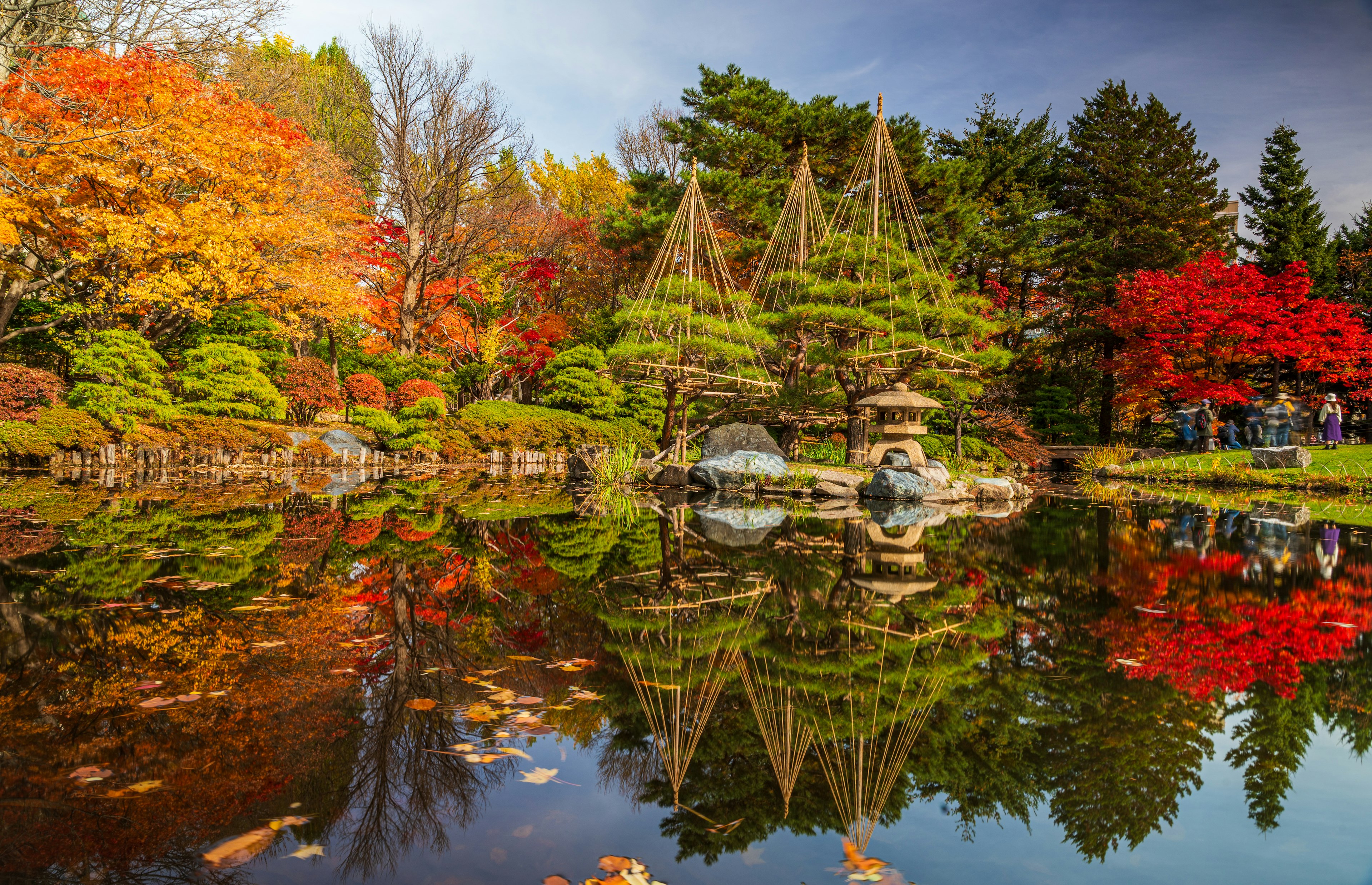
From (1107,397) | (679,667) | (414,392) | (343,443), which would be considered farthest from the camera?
(1107,397)

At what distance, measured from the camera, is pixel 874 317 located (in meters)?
12.8

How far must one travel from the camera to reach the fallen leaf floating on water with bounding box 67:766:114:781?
1964mm

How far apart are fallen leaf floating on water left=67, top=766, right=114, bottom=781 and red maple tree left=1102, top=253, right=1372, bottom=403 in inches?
789

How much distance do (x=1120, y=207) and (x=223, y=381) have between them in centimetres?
2490

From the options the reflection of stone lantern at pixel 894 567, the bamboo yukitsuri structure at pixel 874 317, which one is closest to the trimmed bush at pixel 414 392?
the bamboo yukitsuri structure at pixel 874 317

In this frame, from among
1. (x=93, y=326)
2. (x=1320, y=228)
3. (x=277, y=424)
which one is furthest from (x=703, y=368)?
(x=1320, y=228)

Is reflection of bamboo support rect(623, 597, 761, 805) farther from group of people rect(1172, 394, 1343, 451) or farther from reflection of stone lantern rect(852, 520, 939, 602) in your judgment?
group of people rect(1172, 394, 1343, 451)

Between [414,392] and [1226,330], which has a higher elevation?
[1226,330]

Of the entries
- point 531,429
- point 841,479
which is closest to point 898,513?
point 841,479

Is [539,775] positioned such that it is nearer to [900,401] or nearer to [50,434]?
[900,401]

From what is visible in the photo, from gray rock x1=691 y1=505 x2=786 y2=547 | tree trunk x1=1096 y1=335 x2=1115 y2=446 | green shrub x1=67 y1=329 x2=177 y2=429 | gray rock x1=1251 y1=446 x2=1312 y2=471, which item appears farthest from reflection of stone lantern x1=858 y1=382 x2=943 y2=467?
green shrub x1=67 y1=329 x2=177 y2=429

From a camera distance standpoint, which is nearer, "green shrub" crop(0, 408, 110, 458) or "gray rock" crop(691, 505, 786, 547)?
"gray rock" crop(691, 505, 786, 547)

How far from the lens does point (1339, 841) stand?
193cm

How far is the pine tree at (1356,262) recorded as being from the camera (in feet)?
65.8
